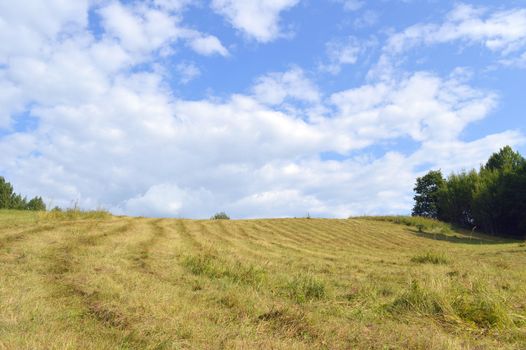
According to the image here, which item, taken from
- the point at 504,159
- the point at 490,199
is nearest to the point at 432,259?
the point at 490,199

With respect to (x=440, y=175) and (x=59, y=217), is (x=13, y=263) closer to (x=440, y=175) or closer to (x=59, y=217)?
(x=59, y=217)

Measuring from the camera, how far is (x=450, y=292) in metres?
7.84

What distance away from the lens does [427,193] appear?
78750 millimetres

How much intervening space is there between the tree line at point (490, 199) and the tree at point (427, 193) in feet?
35.6

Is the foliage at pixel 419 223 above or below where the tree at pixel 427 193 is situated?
below

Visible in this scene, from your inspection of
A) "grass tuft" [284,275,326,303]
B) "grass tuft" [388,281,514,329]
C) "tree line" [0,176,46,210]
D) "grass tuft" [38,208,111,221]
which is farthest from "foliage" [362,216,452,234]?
"tree line" [0,176,46,210]

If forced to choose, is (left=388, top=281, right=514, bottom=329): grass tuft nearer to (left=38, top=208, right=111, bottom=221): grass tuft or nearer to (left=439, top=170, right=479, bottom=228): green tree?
(left=38, top=208, right=111, bottom=221): grass tuft

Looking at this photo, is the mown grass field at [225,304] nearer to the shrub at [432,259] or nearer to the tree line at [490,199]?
the shrub at [432,259]

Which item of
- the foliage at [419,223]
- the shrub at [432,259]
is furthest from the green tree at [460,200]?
the shrub at [432,259]

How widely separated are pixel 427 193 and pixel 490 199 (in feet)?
83.9

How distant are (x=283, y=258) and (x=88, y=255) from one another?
702 centimetres

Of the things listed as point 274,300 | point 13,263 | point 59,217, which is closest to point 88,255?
point 13,263

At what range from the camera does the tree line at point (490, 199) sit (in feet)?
170

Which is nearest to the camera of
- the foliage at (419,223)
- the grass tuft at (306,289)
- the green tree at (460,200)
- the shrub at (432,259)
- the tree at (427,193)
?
the grass tuft at (306,289)
